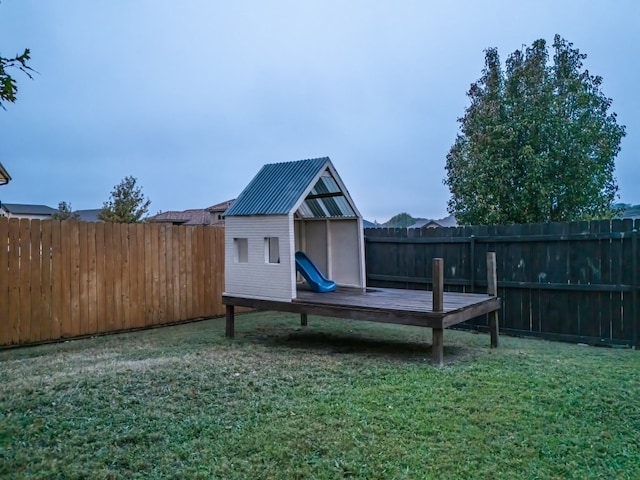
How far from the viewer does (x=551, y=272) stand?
6.89 meters

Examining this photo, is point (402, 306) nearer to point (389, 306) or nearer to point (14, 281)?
point (389, 306)

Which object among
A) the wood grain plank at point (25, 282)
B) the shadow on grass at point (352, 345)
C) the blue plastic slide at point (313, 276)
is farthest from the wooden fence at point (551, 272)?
the wood grain plank at point (25, 282)

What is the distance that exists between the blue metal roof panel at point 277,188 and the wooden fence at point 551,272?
2.90 m

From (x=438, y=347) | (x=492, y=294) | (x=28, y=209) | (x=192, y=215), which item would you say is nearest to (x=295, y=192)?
(x=438, y=347)

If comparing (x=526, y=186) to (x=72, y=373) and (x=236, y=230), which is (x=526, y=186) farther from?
(x=72, y=373)

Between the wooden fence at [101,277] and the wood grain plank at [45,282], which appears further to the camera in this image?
the wood grain plank at [45,282]

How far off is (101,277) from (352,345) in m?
4.12

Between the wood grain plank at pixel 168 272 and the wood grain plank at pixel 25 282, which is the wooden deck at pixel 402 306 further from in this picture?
the wood grain plank at pixel 25 282

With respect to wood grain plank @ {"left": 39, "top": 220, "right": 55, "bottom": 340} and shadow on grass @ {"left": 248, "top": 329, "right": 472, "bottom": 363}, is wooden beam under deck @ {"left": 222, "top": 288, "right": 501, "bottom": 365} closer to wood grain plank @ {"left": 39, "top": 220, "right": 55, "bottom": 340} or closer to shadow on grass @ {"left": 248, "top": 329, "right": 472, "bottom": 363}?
shadow on grass @ {"left": 248, "top": 329, "right": 472, "bottom": 363}

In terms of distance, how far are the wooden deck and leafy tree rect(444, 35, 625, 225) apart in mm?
3922

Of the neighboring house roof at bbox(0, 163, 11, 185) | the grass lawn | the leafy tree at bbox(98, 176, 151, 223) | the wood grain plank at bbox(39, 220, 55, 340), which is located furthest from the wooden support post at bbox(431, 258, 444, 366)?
the leafy tree at bbox(98, 176, 151, 223)

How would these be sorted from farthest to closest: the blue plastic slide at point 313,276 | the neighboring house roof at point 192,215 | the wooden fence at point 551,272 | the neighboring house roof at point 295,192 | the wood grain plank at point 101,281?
the neighboring house roof at point 192,215, the wood grain plank at point 101,281, the blue plastic slide at point 313,276, the neighboring house roof at point 295,192, the wooden fence at point 551,272

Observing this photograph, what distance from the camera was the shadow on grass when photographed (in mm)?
5562

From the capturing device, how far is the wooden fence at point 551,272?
20.3ft
